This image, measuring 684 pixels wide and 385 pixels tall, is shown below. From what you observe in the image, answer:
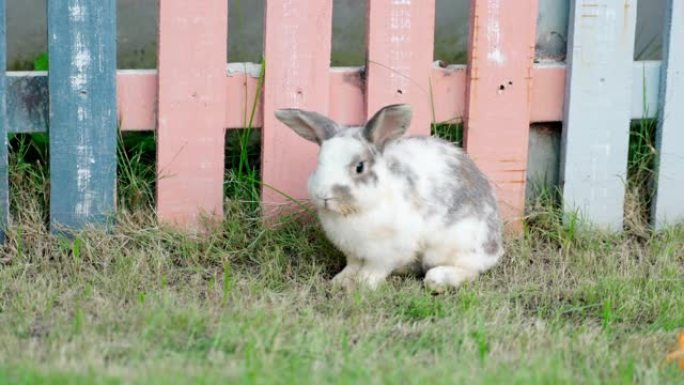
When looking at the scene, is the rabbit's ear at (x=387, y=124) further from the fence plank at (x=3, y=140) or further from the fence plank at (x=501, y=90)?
the fence plank at (x=3, y=140)

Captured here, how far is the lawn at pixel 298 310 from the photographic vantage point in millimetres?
3645

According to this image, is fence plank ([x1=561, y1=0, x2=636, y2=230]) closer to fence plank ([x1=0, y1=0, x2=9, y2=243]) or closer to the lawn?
the lawn

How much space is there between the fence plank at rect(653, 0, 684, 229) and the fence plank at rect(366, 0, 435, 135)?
3.08 ft

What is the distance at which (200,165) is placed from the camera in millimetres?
4883

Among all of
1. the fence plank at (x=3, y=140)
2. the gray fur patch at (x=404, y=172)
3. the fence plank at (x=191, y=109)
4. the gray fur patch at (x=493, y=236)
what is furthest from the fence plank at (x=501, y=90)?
the fence plank at (x=3, y=140)

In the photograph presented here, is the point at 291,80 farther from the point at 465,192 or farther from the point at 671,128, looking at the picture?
the point at 671,128

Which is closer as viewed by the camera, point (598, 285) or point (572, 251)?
point (598, 285)

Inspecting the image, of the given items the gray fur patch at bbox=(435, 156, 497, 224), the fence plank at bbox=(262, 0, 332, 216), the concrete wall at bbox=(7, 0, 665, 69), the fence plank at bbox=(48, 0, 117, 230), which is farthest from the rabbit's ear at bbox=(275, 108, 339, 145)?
the concrete wall at bbox=(7, 0, 665, 69)

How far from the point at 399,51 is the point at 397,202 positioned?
2.23 feet

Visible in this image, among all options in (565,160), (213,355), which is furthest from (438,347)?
(565,160)

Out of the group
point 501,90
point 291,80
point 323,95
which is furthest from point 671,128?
point 291,80

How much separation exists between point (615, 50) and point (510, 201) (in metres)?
0.71

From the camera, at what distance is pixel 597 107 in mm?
5090

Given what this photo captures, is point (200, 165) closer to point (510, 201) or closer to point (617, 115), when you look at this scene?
point (510, 201)
